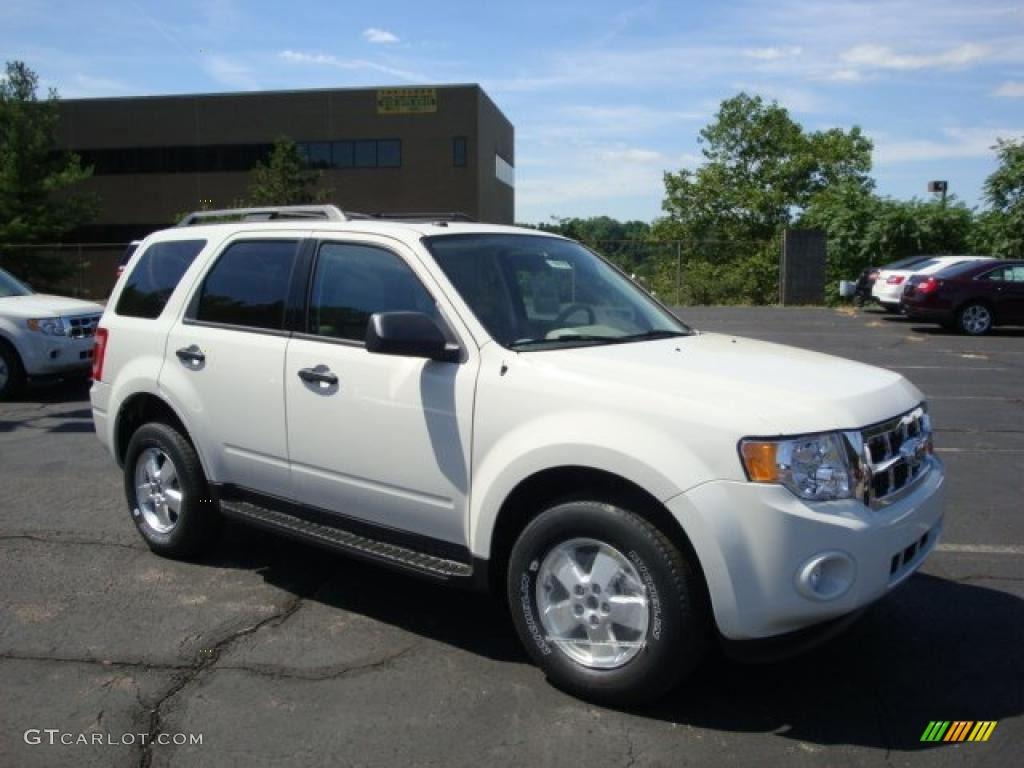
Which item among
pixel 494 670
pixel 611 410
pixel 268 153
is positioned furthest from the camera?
pixel 268 153

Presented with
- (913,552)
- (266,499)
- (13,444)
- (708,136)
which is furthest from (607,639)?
(708,136)

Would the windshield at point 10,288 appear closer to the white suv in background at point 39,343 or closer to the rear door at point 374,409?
the white suv in background at point 39,343

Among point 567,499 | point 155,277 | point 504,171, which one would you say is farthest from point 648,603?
point 504,171

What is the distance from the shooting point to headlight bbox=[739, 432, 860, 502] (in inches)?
125


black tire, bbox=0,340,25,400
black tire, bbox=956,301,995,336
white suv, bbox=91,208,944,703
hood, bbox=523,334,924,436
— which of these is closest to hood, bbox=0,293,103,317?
black tire, bbox=0,340,25,400

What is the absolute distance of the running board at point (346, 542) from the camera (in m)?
3.92

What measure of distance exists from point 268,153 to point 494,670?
1891 inches

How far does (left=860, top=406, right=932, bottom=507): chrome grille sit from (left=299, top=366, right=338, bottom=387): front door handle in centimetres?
229

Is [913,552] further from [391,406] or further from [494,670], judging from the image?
[391,406]

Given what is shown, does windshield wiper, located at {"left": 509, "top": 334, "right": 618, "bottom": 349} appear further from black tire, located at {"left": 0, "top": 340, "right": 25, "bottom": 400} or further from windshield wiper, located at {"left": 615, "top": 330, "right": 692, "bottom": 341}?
black tire, located at {"left": 0, "top": 340, "right": 25, "bottom": 400}

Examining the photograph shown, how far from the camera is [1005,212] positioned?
2780cm

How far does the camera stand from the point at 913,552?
3.60 m

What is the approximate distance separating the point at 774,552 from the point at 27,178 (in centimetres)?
3510

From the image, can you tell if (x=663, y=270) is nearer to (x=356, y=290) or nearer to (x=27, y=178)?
(x=27, y=178)
